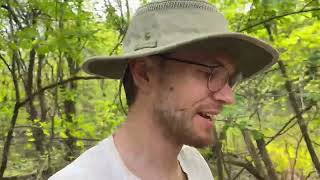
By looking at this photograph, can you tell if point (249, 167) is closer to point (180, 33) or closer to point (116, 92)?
point (116, 92)

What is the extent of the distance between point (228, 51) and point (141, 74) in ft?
0.91

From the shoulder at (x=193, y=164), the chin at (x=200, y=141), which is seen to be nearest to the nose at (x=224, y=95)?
the chin at (x=200, y=141)

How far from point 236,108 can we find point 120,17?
1.58 meters

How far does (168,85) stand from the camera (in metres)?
1.55

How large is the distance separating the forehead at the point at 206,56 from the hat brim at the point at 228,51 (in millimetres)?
16

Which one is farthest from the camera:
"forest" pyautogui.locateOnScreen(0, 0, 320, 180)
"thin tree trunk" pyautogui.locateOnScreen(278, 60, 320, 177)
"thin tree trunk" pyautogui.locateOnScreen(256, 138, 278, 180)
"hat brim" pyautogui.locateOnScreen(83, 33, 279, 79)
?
"thin tree trunk" pyautogui.locateOnScreen(256, 138, 278, 180)

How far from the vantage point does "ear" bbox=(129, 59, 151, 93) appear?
161cm

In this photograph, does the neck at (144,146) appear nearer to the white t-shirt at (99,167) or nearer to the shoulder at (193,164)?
the white t-shirt at (99,167)

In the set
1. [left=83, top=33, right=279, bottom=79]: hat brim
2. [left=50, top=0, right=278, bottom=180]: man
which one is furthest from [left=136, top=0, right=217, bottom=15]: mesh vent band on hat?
[left=83, top=33, right=279, bottom=79]: hat brim

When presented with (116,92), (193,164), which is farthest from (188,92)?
(116,92)

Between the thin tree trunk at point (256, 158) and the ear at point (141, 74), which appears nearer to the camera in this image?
the ear at point (141, 74)

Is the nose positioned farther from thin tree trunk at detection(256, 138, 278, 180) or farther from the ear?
thin tree trunk at detection(256, 138, 278, 180)

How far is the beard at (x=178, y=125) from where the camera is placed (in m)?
1.49

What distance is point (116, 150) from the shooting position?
5.18 ft
